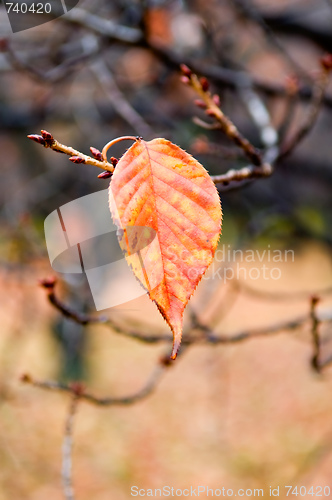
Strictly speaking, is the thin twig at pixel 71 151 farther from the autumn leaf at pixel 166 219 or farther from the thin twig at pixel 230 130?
the thin twig at pixel 230 130

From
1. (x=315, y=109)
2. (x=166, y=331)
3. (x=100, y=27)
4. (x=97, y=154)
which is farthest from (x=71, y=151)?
(x=166, y=331)

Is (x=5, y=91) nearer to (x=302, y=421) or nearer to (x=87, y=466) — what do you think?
(x=87, y=466)

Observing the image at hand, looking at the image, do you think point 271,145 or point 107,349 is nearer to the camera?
point 271,145

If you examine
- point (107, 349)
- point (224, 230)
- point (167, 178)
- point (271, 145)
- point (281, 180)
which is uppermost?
point (167, 178)

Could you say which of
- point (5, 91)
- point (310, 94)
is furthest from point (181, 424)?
point (5, 91)

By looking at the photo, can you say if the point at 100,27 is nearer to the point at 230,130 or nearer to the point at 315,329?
the point at 230,130

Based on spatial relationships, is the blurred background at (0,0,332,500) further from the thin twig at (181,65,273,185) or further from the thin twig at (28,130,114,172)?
the thin twig at (28,130,114,172)
